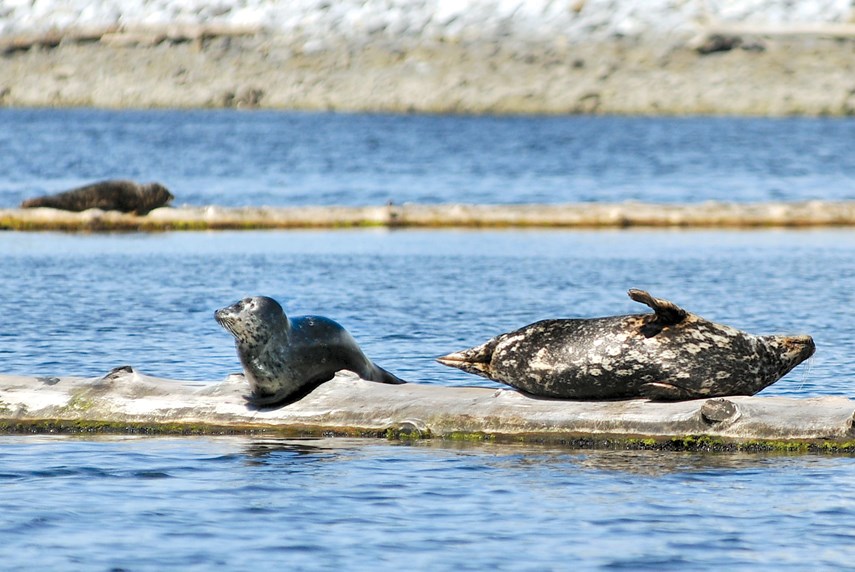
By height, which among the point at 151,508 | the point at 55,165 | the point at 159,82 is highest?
the point at 159,82

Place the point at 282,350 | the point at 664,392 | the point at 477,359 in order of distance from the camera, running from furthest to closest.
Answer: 1. the point at 477,359
2. the point at 282,350
3. the point at 664,392

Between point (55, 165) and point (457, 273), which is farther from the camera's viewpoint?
point (55, 165)

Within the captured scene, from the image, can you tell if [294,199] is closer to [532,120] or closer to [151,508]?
[151,508]

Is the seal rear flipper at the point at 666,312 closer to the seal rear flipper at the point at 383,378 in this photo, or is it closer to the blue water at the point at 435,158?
the seal rear flipper at the point at 383,378

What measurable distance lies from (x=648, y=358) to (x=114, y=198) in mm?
19898

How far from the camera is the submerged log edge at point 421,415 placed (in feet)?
31.6

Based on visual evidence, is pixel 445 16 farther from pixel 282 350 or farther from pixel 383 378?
pixel 282 350

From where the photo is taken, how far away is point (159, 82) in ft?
314

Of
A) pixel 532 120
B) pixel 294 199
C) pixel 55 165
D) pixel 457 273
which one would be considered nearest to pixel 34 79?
pixel 532 120

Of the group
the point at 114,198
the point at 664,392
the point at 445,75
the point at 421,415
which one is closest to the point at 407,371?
the point at 421,415

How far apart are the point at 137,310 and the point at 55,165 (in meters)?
32.2

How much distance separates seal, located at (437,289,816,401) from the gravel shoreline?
77007mm

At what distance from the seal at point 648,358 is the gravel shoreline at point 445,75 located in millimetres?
77007

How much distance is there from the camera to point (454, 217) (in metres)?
26.3
